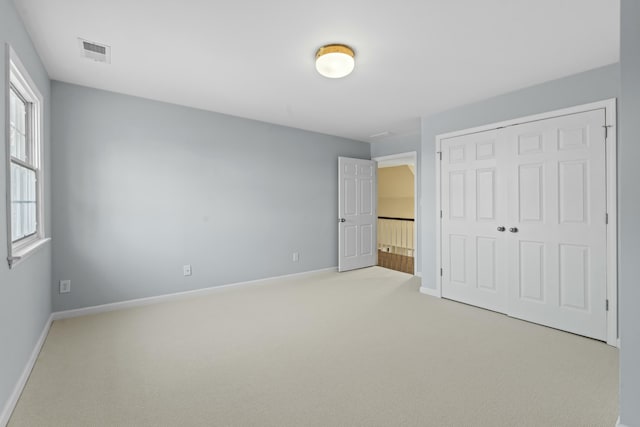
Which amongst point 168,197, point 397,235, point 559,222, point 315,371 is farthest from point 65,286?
point 397,235

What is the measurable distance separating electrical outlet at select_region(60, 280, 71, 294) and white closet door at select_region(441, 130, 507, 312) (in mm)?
4275

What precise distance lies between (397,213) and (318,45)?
752cm

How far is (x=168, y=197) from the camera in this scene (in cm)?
381

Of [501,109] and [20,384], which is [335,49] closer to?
[501,109]

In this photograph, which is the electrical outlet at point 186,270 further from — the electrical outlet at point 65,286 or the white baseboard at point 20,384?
the white baseboard at point 20,384

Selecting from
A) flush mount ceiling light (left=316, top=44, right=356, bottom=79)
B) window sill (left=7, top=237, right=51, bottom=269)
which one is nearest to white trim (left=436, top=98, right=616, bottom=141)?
flush mount ceiling light (left=316, top=44, right=356, bottom=79)

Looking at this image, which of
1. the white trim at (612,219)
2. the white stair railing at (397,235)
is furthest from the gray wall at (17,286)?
the white stair railing at (397,235)

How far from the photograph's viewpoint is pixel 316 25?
7.12ft

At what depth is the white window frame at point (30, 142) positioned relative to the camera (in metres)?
1.80

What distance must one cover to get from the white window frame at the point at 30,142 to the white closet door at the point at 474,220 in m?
4.03

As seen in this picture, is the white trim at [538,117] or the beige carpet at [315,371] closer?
the beige carpet at [315,371]

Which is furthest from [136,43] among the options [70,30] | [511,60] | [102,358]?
[511,60]

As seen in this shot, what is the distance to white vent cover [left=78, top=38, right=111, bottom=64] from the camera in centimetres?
245

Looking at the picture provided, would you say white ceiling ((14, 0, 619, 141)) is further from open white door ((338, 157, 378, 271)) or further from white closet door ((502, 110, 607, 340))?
open white door ((338, 157, 378, 271))
